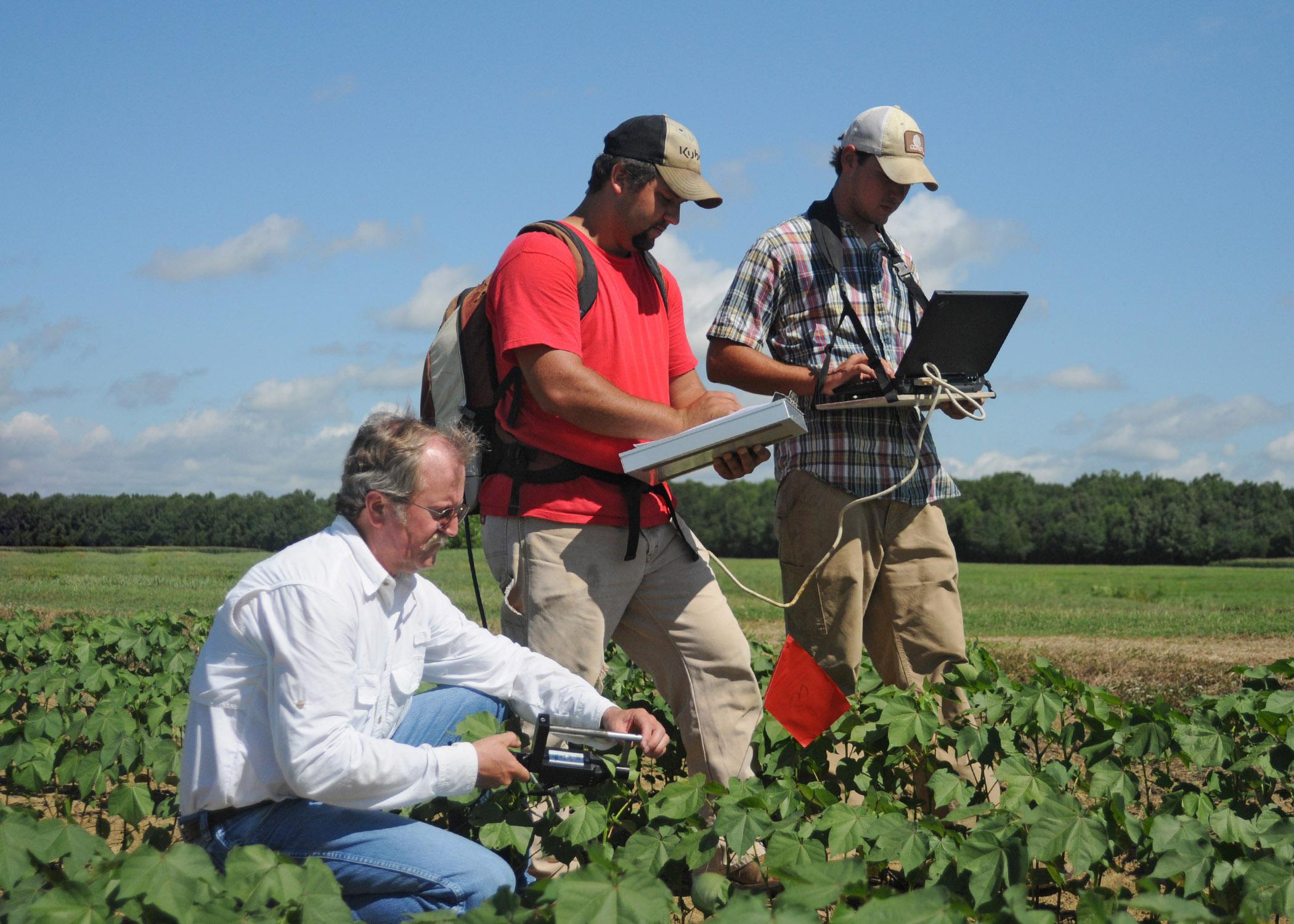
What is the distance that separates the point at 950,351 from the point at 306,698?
228 cm

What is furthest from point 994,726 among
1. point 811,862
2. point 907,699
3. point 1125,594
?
point 1125,594

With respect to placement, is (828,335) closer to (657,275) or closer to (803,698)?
(657,275)

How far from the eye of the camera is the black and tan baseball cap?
3.25 meters

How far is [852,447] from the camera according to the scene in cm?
383

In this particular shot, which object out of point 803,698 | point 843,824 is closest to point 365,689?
point 843,824

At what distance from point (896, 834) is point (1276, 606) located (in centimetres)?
1080

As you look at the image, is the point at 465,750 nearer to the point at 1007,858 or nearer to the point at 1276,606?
the point at 1007,858

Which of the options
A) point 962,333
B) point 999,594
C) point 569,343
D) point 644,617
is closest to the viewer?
point 569,343

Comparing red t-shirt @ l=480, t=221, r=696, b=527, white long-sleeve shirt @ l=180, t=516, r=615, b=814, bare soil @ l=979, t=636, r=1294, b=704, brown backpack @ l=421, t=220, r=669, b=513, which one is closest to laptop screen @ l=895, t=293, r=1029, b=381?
red t-shirt @ l=480, t=221, r=696, b=527

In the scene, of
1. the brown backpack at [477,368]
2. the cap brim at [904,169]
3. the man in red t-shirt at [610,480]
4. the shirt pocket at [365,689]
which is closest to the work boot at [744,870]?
the man in red t-shirt at [610,480]

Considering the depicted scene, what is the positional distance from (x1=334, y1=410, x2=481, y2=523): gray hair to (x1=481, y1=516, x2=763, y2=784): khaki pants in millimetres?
570

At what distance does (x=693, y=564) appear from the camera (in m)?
3.43

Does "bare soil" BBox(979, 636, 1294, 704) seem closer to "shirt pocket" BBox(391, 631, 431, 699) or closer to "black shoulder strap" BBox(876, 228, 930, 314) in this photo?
"black shoulder strap" BBox(876, 228, 930, 314)

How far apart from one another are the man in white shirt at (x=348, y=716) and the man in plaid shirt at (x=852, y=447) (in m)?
1.45
